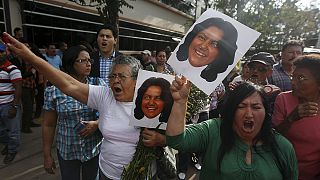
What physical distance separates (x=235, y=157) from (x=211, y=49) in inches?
24.7

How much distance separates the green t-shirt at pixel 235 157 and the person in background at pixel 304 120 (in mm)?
238

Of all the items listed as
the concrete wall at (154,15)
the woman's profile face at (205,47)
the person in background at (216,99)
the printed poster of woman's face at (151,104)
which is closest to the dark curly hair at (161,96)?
the printed poster of woman's face at (151,104)

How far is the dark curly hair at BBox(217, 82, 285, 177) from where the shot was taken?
1.72 metres

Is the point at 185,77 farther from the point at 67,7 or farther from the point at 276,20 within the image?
the point at 276,20

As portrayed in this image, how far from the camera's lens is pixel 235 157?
5.58 ft

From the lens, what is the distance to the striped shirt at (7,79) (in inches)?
169

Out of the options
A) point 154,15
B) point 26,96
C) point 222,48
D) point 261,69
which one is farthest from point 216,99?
point 154,15

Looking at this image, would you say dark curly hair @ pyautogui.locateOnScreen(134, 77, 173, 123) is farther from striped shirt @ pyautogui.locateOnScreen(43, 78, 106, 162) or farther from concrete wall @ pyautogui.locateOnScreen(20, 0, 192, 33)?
concrete wall @ pyautogui.locateOnScreen(20, 0, 192, 33)

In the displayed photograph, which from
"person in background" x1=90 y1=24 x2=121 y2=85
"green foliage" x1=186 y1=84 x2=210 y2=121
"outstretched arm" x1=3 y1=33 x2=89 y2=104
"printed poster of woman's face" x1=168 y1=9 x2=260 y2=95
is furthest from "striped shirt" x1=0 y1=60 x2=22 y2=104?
"printed poster of woman's face" x1=168 y1=9 x2=260 y2=95

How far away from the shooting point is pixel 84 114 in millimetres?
2527

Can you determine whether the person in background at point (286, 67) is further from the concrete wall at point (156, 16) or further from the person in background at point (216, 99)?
the concrete wall at point (156, 16)

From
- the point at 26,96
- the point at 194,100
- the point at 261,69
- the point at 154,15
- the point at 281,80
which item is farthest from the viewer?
Result: the point at 154,15

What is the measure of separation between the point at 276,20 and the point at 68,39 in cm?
2392

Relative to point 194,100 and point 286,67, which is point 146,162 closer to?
point 194,100
